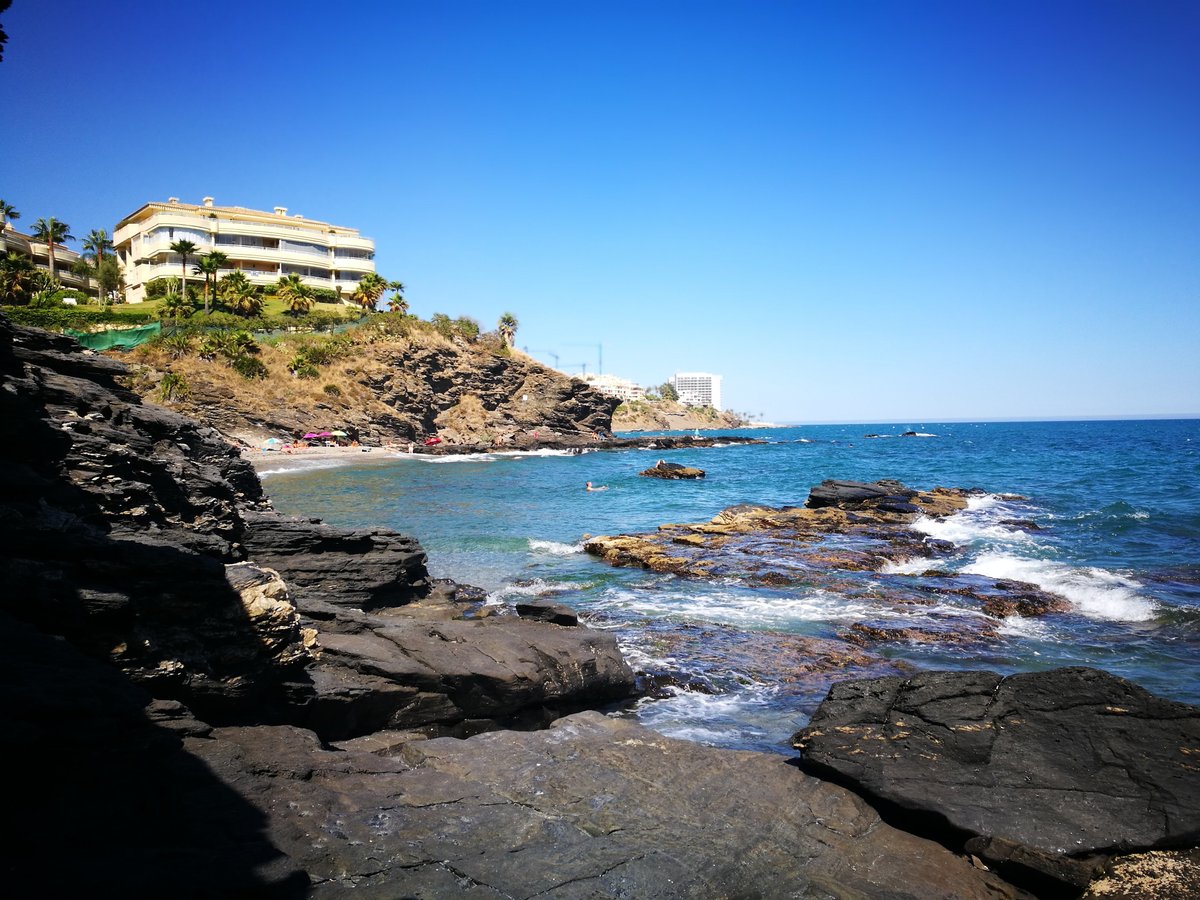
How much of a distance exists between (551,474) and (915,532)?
34.3 metres

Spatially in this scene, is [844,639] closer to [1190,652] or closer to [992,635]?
[992,635]

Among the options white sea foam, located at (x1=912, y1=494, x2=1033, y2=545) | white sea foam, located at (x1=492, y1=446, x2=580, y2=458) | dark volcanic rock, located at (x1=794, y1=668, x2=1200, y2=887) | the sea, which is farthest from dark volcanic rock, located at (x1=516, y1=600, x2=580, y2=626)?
white sea foam, located at (x1=492, y1=446, x2=580, y2=458)

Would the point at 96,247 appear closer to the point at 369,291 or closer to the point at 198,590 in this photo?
the point at 369,291

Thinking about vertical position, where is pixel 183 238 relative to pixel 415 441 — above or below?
above

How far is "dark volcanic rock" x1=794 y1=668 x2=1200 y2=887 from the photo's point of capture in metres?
5.78

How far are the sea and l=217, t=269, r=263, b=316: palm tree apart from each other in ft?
128

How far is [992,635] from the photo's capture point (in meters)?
13.4

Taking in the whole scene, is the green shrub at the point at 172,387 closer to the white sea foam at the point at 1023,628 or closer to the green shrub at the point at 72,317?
the green shrub at the point at 72,317

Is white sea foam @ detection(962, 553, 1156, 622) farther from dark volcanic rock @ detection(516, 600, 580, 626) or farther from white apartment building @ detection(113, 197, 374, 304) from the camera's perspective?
white apartment building @ detection(113, 197, 374, 304)

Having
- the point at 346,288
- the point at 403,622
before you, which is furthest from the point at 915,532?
the point at 346,288

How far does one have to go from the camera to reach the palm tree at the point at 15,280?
5775 cm

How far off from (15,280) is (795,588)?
240 ft

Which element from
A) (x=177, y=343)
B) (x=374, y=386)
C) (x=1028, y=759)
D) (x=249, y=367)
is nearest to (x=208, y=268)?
(x=177, y=343)

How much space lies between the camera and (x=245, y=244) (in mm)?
81000
